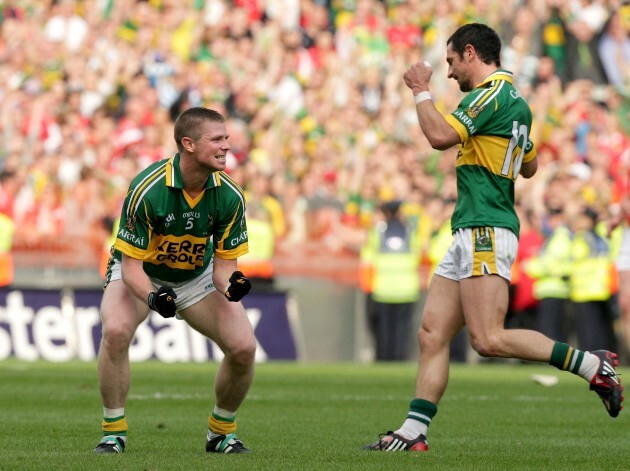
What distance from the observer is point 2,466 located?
313 inches

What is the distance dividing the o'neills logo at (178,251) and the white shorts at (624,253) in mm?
9854

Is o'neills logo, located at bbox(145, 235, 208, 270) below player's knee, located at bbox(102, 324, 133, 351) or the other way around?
the other way around

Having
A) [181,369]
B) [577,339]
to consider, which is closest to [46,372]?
[181,369]

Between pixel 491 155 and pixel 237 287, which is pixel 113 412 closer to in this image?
pixel 237 287

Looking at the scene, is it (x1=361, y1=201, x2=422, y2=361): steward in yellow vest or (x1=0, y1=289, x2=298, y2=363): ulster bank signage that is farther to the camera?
(x1=361, y1=201, x2=422, y2=361): steward in yellow vest

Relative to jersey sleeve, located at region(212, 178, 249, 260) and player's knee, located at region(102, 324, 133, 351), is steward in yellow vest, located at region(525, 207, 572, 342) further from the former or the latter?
player's knee, located at region(102, 324, 133, 351)

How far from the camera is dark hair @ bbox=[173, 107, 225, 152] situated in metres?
8.71

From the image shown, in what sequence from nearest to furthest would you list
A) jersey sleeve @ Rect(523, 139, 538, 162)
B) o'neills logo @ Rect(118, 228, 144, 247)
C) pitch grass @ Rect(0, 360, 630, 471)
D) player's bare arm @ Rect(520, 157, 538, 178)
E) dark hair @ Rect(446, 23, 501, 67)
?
pitch grass @ Rect(0, 360, 630, 471), o'neills logo @ Rect(118, 228, 144, 247), dark hair @ Rect(446, 23, 501, 67), jersey sleeve @ Rect(523, 139, 538, 162), player's bare arm @ Rect(520, 157, 538, 178)

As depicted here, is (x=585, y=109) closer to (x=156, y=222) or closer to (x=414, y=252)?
(x=414, y=252)

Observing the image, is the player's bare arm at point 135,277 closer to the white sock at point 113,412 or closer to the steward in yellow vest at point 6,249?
the white sock at point 113,412

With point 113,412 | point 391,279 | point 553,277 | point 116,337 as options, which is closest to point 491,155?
point 116,337

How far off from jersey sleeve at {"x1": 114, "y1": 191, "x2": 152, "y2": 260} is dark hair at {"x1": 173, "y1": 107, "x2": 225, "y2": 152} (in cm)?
43

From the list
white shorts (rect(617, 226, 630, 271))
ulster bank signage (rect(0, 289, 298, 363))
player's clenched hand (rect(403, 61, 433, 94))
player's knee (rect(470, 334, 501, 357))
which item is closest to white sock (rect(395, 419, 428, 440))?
player's knee (rect(470, 334, 501, 357))

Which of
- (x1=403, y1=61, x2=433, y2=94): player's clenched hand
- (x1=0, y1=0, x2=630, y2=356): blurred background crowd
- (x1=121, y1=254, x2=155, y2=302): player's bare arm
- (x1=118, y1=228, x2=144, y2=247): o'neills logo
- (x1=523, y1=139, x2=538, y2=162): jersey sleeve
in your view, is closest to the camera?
(x1=121, y1=254, x2=155, y2=302): player's bare arm
